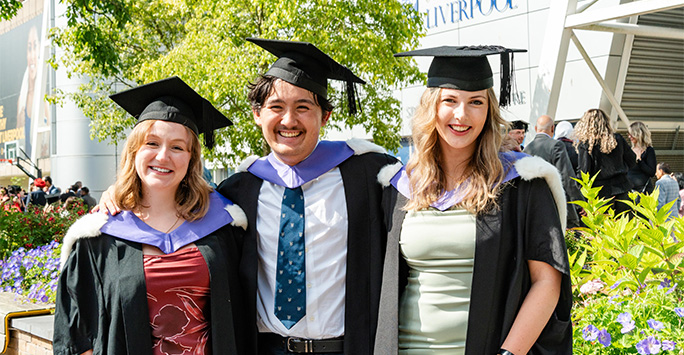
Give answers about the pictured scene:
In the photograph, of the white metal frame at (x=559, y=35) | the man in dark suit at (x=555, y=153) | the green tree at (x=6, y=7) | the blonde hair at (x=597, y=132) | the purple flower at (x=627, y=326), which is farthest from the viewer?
the white metal frame at (x=559, y=35)

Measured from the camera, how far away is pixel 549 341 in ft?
7.73

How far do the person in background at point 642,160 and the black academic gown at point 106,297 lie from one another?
5.95m

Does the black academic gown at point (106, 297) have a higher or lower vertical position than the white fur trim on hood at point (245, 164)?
lower

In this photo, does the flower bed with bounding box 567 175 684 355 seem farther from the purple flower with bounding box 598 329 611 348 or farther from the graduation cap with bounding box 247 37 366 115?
the graduation cap with bounding box 247 37 366 115

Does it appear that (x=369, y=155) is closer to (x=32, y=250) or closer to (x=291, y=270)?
(x=291, y=270)

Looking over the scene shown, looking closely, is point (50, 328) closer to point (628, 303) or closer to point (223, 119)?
point (223, 119)

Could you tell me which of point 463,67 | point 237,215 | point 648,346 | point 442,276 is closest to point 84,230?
point 237,215

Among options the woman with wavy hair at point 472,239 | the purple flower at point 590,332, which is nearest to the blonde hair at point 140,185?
the woman with wavy hair at point 472,239

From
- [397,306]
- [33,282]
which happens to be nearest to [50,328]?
[33,282]

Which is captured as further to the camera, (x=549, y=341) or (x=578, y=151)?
(x=578, y=151)

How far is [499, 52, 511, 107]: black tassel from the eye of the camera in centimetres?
257

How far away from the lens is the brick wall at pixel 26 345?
458cm

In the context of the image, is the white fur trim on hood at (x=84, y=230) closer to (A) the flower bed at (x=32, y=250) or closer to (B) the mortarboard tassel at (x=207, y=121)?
(B) the mortarboard tassel at (x=207, y=121)

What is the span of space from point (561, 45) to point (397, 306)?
8409 millimetres
